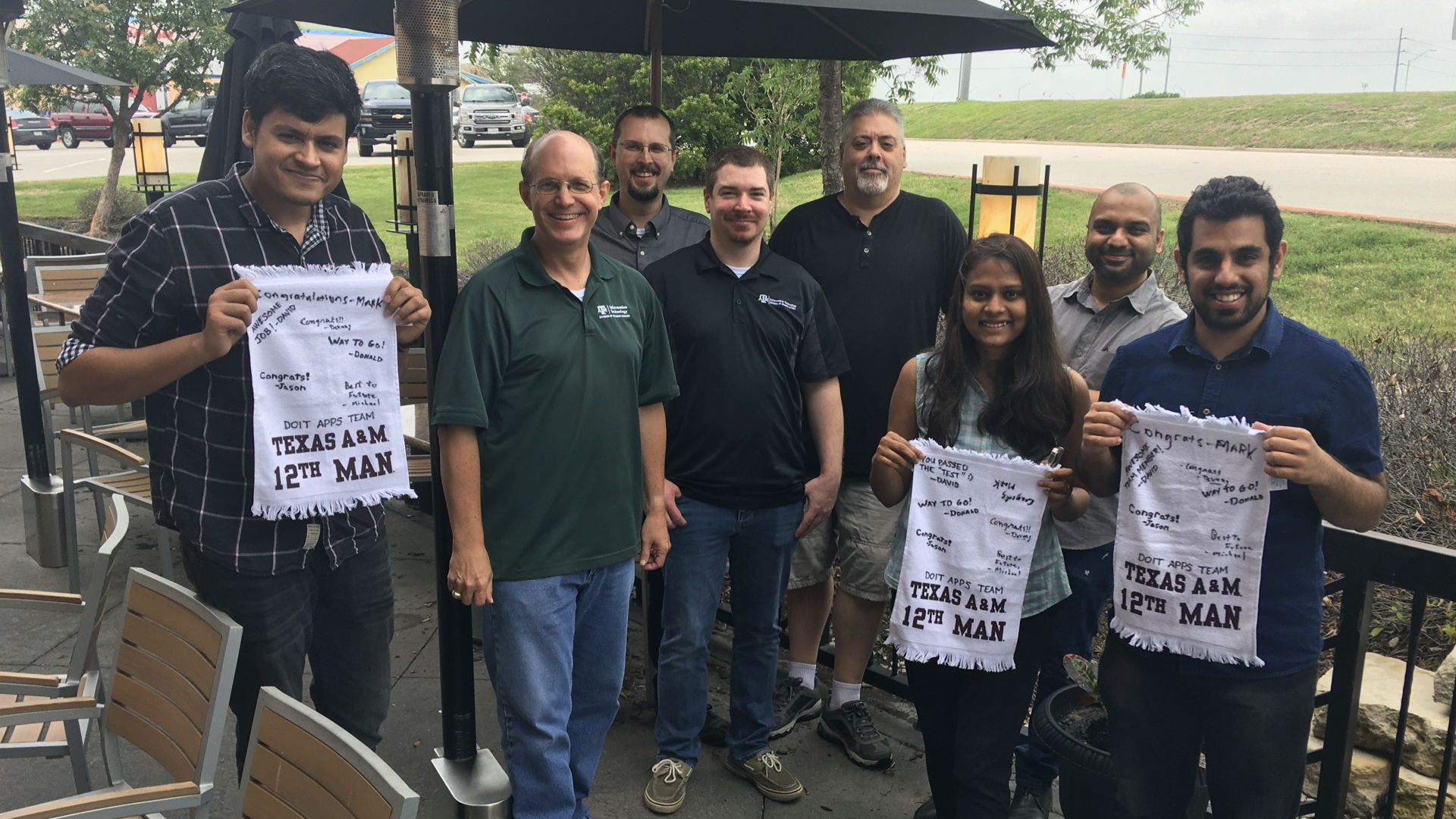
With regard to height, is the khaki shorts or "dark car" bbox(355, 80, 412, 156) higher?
"dark car" bbox(355, 80, 412, 156)

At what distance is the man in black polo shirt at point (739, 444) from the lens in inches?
146

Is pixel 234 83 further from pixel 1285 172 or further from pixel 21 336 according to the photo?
pixel 1285 172

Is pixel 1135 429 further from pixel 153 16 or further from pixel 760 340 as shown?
pixel 153 16

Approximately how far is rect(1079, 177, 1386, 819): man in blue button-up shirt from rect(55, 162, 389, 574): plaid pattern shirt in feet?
7.05

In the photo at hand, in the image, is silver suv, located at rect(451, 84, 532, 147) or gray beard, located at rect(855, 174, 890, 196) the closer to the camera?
gray beard, located at rect(855, 174, 890, 196)

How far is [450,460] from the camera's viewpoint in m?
2.87

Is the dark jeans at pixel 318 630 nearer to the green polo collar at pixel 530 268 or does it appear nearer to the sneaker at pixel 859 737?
the green polo collar at pixel 530 268

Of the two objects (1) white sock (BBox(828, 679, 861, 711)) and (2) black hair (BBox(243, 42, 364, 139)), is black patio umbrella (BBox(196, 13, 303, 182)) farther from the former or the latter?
(1) white sock (BBox(828, 679, 861, 711))

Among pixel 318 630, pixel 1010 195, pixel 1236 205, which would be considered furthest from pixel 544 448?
pixel 1010 195

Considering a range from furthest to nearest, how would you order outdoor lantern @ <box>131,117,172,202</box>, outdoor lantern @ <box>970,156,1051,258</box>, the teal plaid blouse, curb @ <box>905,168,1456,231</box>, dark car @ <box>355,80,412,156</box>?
dark car @ <box>355,80,412,156</box> → outdoor lantern @ <box>131,117,172,202</box> → curb @ <box>905,168,1456,231</box> → outdoor lantern @ <box>970,156,1051,258</box> → the teal plaid blouse

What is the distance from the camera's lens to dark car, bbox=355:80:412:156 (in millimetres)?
31078

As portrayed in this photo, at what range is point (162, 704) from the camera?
261 cm

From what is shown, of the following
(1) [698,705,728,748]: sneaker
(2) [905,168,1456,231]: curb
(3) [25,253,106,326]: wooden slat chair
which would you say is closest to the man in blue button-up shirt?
(1) [698,705,728,748]: sneaker

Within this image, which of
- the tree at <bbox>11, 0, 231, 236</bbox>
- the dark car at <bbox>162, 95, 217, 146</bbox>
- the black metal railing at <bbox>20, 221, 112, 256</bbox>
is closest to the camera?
the black metal railing at <bbox>20, 221, 112, 256</bbox>
